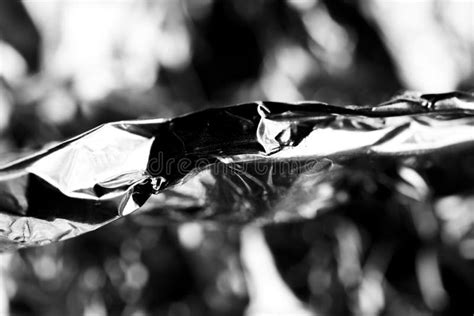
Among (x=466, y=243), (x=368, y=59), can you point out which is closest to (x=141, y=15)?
(x=368, y=59)

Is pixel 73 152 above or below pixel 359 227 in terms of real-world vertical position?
above

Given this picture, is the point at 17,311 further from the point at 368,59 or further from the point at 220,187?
the point at 368,59

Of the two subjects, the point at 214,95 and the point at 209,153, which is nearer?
the point at 209,153

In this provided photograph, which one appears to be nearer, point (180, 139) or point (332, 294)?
point (180, 139)

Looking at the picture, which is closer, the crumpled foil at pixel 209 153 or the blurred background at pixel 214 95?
the crumpled foil at pixel 209 153
